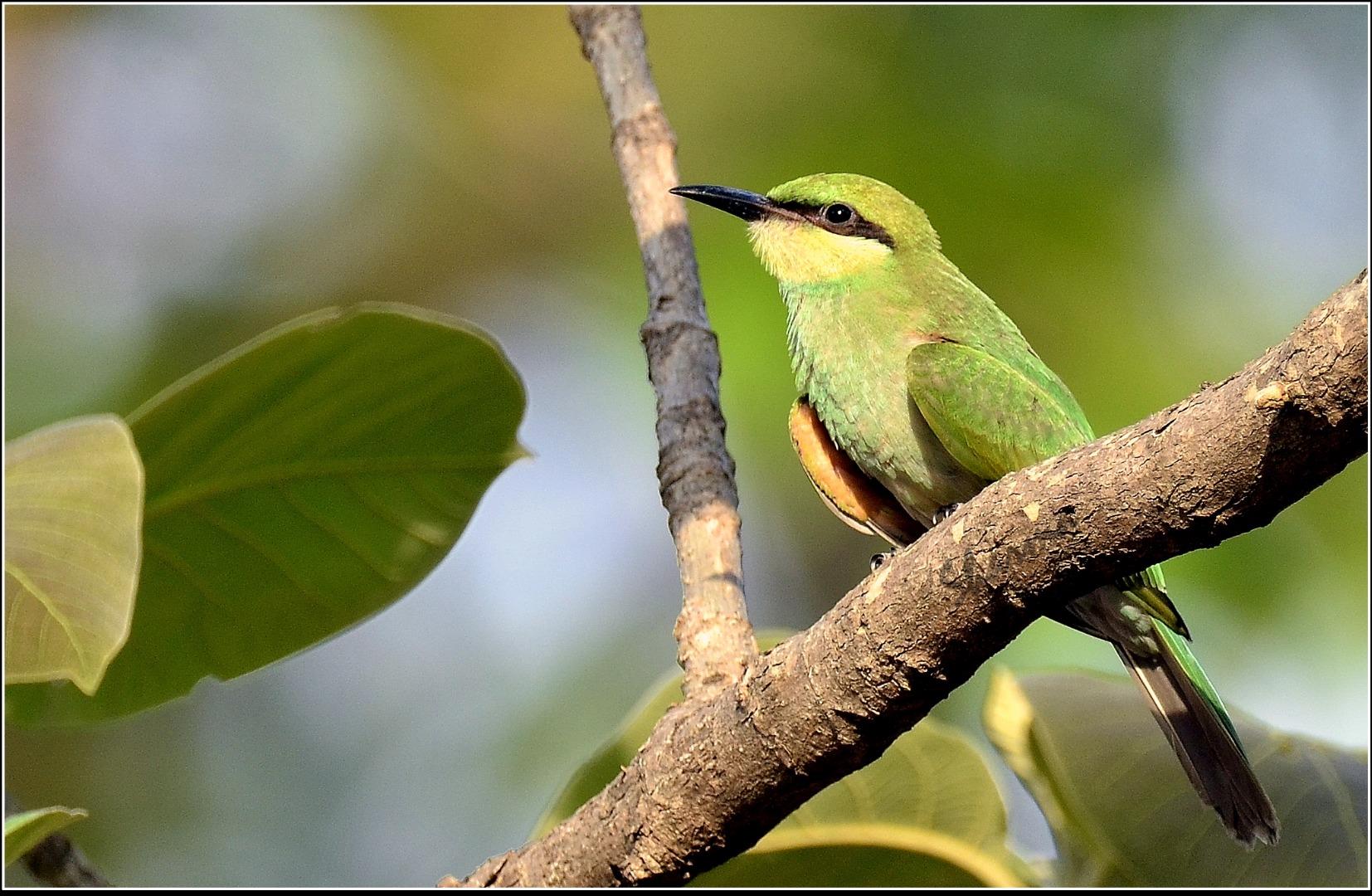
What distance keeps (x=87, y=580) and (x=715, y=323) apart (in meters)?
3.43

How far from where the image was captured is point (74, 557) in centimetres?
201

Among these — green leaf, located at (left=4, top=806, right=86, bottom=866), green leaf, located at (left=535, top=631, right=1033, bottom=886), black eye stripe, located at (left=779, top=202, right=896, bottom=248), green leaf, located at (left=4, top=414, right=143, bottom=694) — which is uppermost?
black eye stripe, located at (left=779, top=202, right=896, bottom=248)

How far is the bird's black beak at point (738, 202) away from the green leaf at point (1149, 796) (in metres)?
1.58

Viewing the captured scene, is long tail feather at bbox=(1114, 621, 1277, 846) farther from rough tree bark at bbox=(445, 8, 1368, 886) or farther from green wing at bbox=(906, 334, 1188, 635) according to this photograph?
rough tree bark at bbox=(445, 8, 1368, 886)

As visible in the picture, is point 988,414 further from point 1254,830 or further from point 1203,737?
point 1254,830

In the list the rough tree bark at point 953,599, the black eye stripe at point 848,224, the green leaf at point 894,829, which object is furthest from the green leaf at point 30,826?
the black eye stripe at point 848,224

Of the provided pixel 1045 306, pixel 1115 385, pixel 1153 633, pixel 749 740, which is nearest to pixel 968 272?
pixel 1045 306

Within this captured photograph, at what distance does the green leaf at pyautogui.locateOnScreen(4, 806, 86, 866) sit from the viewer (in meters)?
1.89

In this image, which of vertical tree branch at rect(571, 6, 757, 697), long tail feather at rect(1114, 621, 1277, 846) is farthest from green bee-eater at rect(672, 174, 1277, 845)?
vertical tree branch at rect(571, 6, 757, 697)

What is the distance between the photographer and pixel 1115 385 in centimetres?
491

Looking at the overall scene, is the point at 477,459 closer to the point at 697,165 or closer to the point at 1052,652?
the point at 1052,652

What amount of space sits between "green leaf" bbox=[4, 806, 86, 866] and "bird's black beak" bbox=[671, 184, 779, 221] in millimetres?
2263

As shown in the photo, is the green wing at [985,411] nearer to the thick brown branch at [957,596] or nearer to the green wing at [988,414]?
→ the green wing at [988,414]

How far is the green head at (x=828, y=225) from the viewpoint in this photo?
3.57 m
